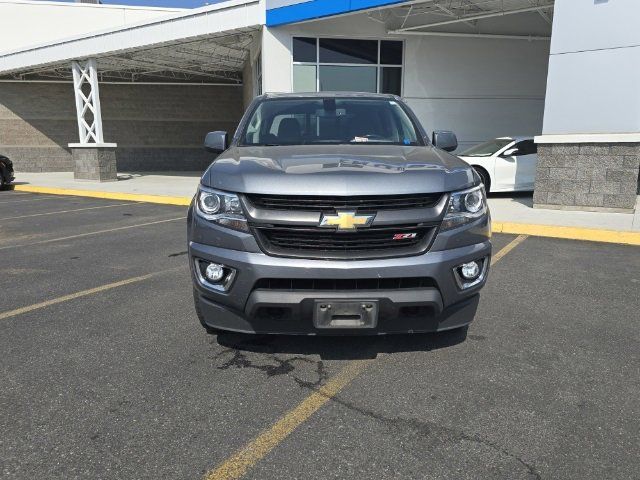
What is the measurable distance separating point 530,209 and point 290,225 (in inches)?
320

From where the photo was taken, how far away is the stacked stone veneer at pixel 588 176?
870 centimetres

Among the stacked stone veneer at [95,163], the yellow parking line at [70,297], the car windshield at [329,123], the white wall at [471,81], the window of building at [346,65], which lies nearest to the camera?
the car windshield at [329,123]

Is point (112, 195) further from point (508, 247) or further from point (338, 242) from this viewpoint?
point (338, 242)

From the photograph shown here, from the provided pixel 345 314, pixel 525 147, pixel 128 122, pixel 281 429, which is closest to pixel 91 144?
pixel 128 122

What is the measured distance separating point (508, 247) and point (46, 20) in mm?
25833

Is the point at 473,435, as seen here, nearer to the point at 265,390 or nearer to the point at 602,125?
the point at 265,390

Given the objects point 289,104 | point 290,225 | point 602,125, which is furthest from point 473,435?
point 602,125

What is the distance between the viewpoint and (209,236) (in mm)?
2934

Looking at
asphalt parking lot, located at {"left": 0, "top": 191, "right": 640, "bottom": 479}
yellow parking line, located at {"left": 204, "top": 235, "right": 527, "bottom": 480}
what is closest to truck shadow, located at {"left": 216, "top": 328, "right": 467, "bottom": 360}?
asphalt parking lot, located at {"left": 0, "top": 191, "right": 640, "bottom": 479}

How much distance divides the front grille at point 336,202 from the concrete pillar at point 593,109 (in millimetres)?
7482

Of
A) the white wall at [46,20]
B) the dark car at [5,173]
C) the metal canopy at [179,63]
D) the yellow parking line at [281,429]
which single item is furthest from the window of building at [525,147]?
the white wall at [46,20]

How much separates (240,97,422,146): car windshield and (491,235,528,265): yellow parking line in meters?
2.41

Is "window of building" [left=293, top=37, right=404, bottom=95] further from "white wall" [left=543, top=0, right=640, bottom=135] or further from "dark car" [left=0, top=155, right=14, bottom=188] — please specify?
"dark car" [left=0, top=155, right=14, bottom=188]

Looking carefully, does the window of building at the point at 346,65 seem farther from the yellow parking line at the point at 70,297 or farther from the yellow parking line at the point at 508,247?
the yellow parking line at the point at 70,297
